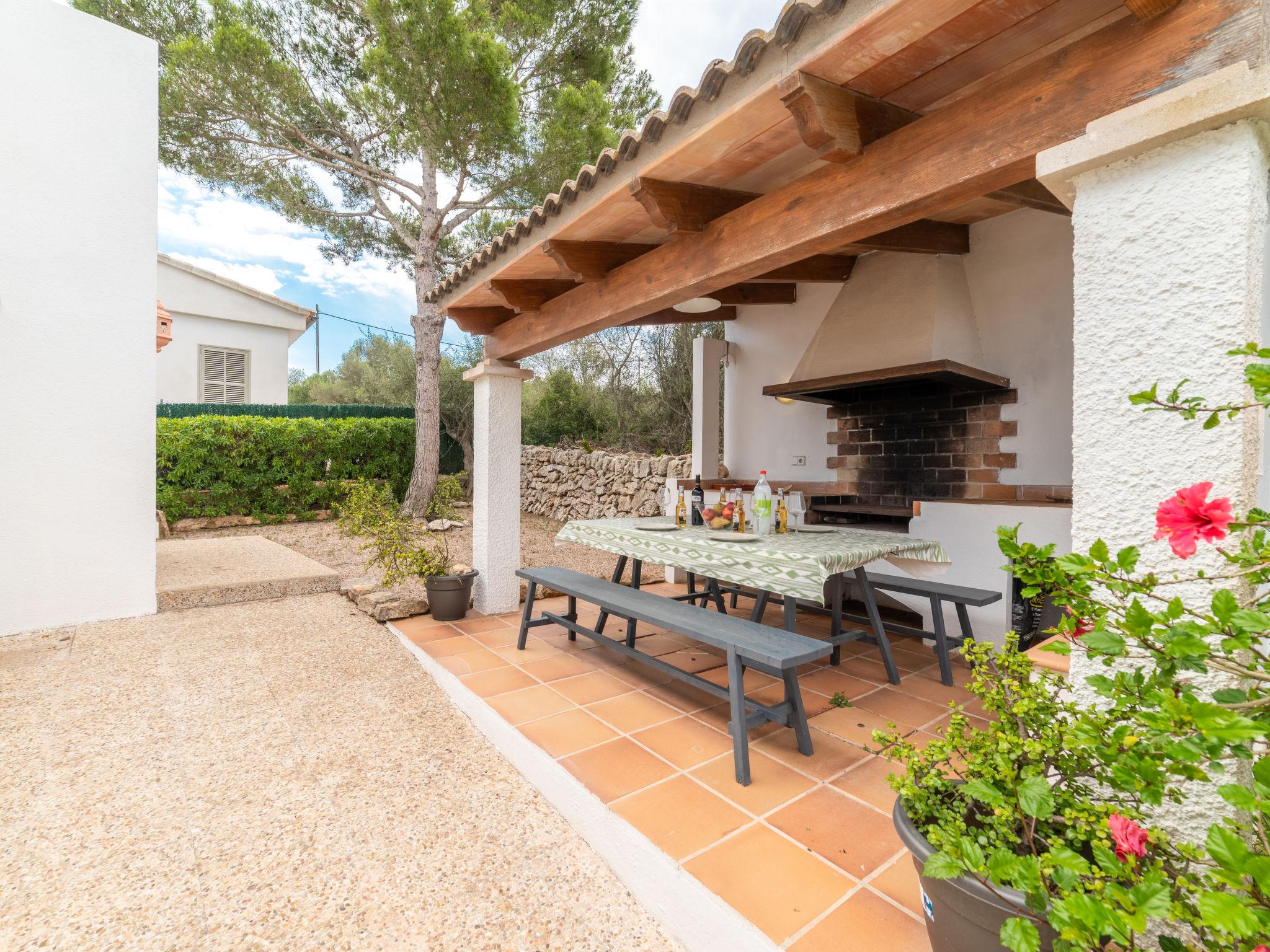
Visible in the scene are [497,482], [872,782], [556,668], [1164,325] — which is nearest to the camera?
[1164,325]

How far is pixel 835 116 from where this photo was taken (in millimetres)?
1927

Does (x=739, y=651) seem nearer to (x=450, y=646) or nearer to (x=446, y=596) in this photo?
(x=450, y=646)

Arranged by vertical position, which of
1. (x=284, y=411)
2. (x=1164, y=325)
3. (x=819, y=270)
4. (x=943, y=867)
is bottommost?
(x=943, y=867)

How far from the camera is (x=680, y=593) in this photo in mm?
5309

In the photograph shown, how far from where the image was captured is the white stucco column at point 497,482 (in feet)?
15.3

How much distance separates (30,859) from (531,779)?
5.49 ft

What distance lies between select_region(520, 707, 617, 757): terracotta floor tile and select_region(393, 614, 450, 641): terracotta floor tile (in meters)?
Answer: 1.81

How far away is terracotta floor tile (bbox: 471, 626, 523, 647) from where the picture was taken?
4008 mm

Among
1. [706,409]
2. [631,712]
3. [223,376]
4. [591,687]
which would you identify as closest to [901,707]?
[631,712]

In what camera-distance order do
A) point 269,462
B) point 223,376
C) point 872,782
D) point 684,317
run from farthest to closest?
point 223,376 < point 269,462 < point 684,317 < point 872,782

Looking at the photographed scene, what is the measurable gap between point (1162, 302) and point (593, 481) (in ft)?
29.6

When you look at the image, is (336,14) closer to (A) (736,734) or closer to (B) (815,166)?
(B) (815,166)

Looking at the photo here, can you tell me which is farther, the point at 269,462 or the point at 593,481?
the point at 593,481

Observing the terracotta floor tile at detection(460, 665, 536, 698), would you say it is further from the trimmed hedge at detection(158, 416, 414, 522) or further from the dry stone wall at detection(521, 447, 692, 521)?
the trimmed hedge at detection(158, 416, 414, 522)
